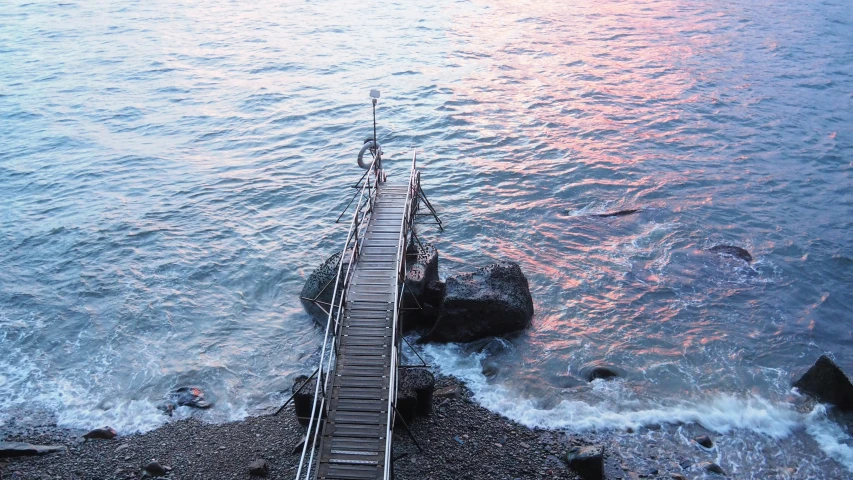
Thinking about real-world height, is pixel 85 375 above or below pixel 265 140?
below

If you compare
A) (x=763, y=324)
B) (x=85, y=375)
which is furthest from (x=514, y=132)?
(x=85, y=375)

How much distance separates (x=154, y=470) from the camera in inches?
564

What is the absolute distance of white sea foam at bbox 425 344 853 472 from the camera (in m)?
15.6

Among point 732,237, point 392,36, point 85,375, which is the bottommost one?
point 85,375

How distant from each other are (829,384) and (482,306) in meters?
8.38

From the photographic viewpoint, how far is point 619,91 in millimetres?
38969

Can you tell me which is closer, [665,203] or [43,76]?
[665,203]

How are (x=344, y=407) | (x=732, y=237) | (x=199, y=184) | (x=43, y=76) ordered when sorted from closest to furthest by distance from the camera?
(x=344, y=407) < (x=732, y=237) < (x=199, y=184) < (x=43, y=76)

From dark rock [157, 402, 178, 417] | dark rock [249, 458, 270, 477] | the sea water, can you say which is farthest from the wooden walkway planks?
dark rock [157, 402, 178, 417]

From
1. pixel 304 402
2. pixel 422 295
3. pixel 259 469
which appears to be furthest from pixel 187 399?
pixel 422 295

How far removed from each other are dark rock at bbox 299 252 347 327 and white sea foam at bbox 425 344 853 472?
498cm

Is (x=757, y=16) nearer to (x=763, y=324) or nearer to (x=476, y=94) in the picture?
(x=476, y=94)

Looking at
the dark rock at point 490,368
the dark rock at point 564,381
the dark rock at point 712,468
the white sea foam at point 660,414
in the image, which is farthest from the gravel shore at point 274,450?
the dark rock at point 712,468

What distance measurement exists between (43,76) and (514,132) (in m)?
31.4
